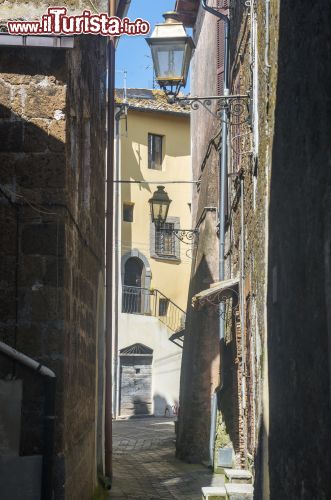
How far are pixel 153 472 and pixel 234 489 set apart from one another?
15.3ft

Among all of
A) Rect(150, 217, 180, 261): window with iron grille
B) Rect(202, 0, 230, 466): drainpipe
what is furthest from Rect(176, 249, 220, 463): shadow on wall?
Rect(150, 217, 180, 261): window with iron grille

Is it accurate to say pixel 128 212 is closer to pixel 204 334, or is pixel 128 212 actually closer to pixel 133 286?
pixel 133 286

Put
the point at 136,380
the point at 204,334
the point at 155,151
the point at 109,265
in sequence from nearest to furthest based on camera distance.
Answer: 1. the point at 109,265
2. the point at 204,334
3. the point at 136,380
4. the point at 155,151

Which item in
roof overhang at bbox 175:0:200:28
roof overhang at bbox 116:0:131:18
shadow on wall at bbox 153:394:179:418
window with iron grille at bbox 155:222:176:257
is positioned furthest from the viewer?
window with iron grille at bbox 155:222:176:257

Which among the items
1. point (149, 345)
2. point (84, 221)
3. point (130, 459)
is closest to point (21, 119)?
point (84, 221)

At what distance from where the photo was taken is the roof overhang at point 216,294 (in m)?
11.8

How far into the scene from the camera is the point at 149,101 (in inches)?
1328

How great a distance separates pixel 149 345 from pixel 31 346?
24.7m

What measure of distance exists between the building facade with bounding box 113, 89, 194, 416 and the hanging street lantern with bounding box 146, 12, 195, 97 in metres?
20.4

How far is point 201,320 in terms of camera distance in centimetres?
1623

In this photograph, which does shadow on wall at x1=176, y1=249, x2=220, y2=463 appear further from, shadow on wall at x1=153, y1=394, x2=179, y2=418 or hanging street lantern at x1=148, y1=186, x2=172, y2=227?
shadow on wall at x1=153, y1=394, x2=179, y2=418

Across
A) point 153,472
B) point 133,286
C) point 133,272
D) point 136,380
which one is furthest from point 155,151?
point 153,472

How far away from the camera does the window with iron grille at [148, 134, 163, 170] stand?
34031 millimetres

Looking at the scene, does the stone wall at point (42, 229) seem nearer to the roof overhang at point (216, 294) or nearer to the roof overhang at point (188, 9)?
the roof overhang at point (216, 294)
